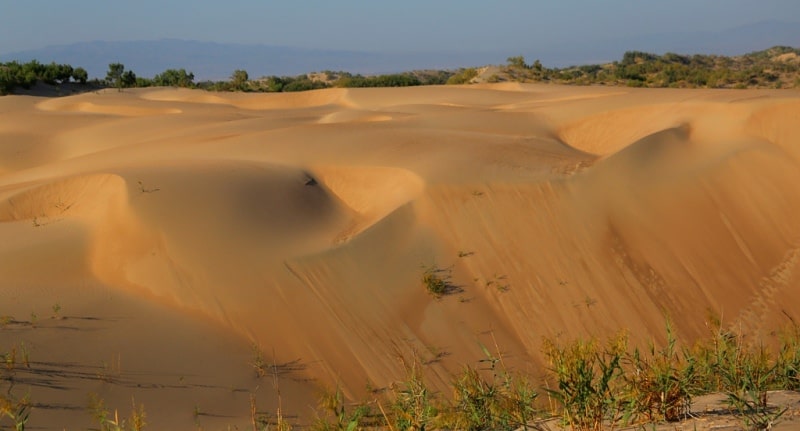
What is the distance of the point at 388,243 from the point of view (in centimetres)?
848

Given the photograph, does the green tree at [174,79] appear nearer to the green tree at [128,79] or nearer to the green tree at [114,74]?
the green tree at [128,79]

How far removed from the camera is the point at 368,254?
819cm

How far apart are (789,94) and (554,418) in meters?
12.8

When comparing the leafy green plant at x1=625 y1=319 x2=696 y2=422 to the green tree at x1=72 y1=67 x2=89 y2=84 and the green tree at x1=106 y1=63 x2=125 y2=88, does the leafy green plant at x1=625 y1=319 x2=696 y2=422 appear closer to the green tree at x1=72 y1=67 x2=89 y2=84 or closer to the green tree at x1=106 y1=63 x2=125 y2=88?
the green tree at x1=72 y1=67 x2=89 y2=84

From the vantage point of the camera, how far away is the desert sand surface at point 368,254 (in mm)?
6043

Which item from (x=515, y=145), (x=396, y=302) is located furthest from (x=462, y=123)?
(x=396, y=302)

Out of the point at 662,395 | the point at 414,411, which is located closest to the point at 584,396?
the point at 662,395

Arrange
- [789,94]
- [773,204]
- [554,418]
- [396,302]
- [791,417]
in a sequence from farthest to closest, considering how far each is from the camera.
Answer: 1. [789,94]
2. [773,204]
3. [396,302]
4. [554,418]
5. [791,417]

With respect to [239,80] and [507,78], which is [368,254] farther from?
[239,80]

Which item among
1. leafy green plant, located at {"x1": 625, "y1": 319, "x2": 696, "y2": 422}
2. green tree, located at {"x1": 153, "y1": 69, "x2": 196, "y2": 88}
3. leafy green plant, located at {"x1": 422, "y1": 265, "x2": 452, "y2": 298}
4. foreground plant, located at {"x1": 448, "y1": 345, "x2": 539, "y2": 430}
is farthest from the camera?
green tree, located at {"x1": 153, "y1": 69, "x2": 196, "y2": 88}

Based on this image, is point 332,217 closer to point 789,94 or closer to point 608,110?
point 608,110

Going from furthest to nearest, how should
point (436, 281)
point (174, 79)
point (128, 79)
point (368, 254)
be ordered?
point (174, 79), point (128, 79), point (368, 254), point (436, 281)

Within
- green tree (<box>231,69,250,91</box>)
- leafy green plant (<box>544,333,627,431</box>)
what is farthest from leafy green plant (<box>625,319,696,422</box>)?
green tree (<box>231,69,250,91</box>)

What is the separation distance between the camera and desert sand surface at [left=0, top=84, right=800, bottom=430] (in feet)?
19.8
